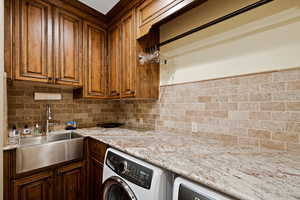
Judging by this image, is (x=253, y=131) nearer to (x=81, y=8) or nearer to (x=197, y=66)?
(x=197, y=66)

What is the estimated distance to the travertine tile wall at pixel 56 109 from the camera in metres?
1.58

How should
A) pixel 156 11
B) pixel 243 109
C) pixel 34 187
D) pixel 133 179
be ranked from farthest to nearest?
pixel 156 11 < pixel 34 187 < pixel 243 109 < pixel 133 179

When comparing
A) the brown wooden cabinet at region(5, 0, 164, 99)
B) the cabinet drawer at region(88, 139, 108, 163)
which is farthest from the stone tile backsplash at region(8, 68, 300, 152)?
the cabinet drawer at region(88, 139, 108, 163)

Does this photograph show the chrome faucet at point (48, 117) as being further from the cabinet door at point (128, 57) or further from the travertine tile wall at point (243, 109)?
the travertine tile wall at point (243, 109)

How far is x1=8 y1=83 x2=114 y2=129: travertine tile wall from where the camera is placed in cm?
158

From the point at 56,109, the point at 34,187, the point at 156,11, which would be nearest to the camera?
the point at 34,187

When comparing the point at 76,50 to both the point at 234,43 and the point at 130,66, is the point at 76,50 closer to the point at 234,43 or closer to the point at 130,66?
the point at 130,66

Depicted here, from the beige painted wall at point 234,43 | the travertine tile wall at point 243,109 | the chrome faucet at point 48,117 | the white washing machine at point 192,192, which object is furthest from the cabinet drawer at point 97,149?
the beige painted wall at point 234,43

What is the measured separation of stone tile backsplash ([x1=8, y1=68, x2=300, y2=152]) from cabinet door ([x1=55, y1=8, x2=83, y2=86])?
1.18 feet

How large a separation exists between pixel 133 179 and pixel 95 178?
2.70 ft

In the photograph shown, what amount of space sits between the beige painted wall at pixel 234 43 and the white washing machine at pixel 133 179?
3.17ft

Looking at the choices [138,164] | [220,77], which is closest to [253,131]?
[220,77]

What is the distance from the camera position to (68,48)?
1693 millimetres

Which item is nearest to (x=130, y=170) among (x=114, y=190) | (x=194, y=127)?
(x=114, y=190)
